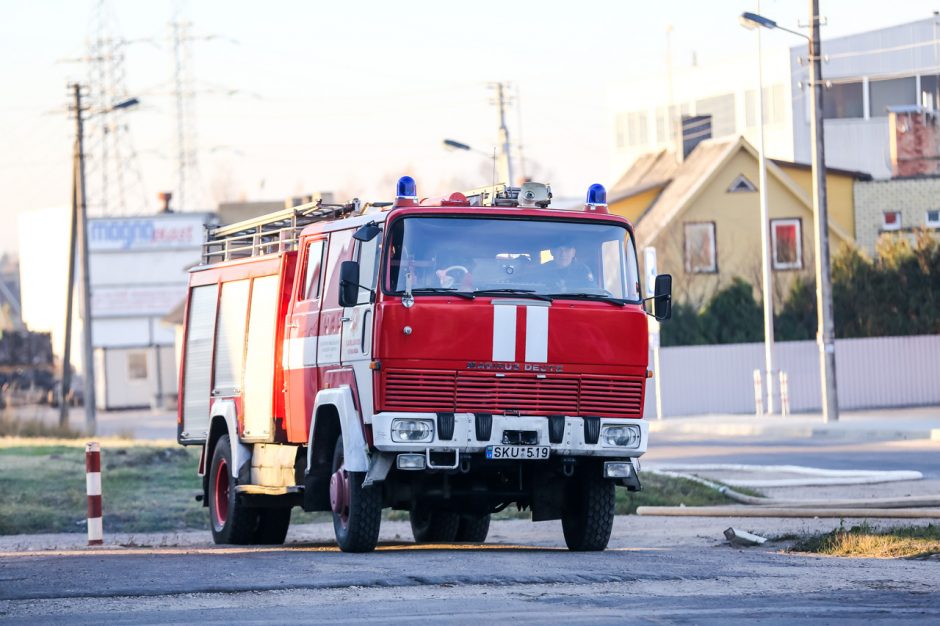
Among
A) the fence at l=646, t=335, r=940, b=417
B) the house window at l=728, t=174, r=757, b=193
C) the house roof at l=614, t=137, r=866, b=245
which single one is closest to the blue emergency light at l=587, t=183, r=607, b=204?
the fence at l=646, t=335, r=940, b=417

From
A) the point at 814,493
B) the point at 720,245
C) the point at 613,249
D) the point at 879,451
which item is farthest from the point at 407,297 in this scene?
the point at 720,245

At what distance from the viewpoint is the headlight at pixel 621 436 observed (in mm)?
13500

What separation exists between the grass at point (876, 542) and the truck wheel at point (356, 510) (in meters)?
3.43

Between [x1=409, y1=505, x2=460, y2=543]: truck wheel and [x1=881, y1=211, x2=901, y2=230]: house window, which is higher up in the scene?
[x1=881, y1=211, x2=901, y2=230]: house window

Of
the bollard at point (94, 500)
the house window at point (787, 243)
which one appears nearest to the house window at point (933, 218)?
the house window at point (787, 243)

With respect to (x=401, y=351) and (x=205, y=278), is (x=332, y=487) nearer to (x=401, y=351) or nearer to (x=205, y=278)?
(x=401, y=351)

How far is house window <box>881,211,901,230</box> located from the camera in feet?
199

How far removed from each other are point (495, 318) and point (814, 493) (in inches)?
373

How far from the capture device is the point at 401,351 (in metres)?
13.0

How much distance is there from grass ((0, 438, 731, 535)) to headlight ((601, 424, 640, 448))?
647 centimetres

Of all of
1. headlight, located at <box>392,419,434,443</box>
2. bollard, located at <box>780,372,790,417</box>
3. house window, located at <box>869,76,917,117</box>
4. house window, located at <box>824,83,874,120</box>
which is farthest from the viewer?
house window, located at <box>824,83,874,120</box>

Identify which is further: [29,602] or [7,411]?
[7,411]

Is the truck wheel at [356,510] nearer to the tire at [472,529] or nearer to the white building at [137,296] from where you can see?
the tire at [472,529]

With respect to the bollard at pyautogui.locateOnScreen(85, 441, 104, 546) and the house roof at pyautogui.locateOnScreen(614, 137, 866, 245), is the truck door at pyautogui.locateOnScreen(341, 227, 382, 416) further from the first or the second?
the house roof at pyautogui.locateOnScreen(614, 137, 866, 245)
